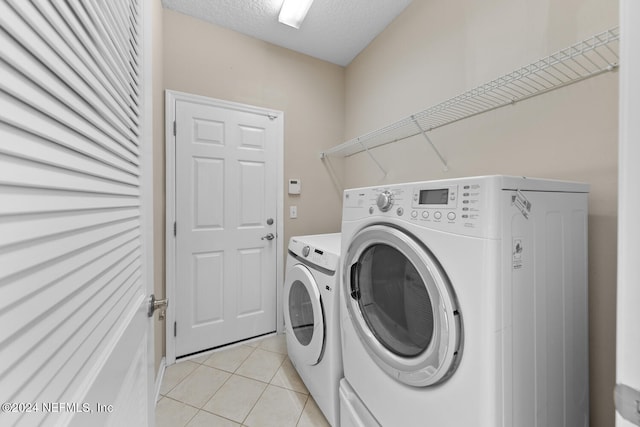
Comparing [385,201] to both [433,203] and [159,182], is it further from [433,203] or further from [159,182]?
[159,182]

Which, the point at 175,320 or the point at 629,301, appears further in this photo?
the point at 175,320

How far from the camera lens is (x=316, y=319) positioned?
1.37 meters

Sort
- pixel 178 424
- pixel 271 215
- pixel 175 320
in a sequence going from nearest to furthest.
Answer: pixel 178 424
pixel 175 320
pixel 271 215

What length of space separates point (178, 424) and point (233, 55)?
2570mm

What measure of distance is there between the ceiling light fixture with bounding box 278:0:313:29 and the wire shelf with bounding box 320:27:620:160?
1.09 metres

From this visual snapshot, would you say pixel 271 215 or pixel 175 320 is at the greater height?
pixel 271 215

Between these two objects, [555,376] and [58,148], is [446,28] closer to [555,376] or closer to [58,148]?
[555,376]

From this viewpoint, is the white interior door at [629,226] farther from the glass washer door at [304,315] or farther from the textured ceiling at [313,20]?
the textured ceiling at [313,20]

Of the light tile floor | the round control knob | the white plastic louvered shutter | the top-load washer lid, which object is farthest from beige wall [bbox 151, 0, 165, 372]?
the round control knob

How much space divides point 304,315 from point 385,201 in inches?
39.5

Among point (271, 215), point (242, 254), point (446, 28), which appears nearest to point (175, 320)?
point (242, 254)

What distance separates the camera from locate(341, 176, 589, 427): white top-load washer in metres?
0.69

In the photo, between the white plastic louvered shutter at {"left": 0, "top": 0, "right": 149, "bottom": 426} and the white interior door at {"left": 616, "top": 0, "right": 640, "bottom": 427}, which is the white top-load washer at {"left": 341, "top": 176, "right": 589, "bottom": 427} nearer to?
the white interior door at {"left": 616, "top": 0, "right": 640, "bottom": 427}

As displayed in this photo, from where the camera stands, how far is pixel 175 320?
1.91 meters
